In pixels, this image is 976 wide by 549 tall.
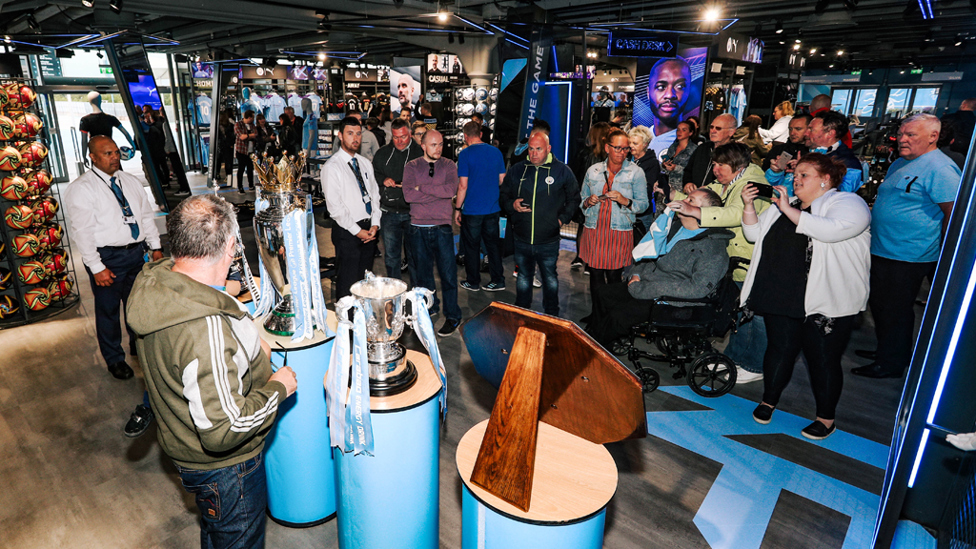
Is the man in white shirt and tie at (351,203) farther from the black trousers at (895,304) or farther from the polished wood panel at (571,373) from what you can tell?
the black trousers at (895,304)

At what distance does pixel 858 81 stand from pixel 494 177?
85.6 feet

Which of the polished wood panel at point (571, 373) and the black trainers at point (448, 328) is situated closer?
the polished wood panel at point (571, 373)

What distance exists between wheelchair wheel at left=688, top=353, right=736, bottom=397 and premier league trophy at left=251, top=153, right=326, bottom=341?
2493mm

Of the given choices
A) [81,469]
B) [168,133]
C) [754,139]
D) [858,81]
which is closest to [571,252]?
[754,139]

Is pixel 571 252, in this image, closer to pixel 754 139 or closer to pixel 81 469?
pixel 754 139

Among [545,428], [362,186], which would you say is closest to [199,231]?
[545,428]

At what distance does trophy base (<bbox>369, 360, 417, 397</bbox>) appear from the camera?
72.4 inches

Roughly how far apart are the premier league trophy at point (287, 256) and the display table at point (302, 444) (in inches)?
2.9

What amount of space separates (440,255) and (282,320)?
2179 mm

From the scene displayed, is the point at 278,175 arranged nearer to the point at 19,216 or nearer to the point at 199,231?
the point at 199,231

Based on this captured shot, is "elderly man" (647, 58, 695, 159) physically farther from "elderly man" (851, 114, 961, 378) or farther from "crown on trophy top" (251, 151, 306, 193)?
"crown on trophy top" (251, 151, 306, 193)

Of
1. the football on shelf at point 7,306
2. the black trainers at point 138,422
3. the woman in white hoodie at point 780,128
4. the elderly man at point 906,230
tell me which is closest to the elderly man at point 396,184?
the black trainers at point 138,422

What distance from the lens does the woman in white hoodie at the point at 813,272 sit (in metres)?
2.69

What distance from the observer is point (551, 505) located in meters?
1.39
